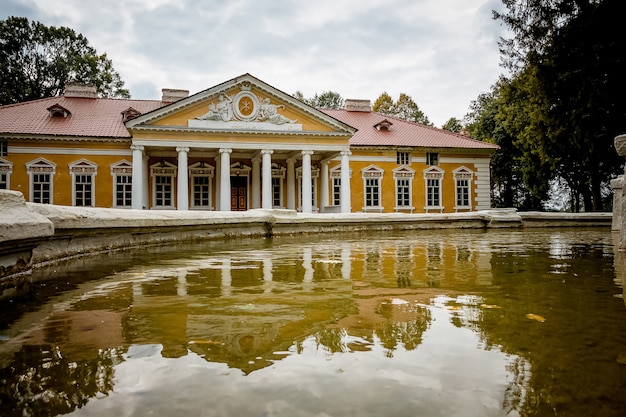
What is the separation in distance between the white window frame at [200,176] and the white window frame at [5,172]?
9495mm

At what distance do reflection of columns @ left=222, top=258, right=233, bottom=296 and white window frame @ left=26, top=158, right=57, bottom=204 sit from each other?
2347 centimetres

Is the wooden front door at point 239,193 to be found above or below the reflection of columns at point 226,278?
above

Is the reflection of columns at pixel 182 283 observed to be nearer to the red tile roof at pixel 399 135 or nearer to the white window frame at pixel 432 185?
the red tile roof at pixel 399 135

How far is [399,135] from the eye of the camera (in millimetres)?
30172

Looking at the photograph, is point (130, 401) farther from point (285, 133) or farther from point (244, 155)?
point (244, 155)

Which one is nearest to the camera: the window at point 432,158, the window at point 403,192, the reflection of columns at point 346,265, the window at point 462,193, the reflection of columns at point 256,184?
the reflection of columns at point 346,265

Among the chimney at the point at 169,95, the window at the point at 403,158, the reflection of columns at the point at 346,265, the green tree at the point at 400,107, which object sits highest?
the green tree at the point at 400,107

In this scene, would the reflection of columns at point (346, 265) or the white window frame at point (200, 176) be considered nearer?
the reflection of columns at point (346, 265)

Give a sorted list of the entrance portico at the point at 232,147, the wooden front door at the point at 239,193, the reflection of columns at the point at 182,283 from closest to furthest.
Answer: the reflection of columns at the point at 182,283 < the entrance portico at the point at 232,147 < the wooden front door at the point at 239,193

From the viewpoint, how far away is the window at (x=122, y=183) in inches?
990

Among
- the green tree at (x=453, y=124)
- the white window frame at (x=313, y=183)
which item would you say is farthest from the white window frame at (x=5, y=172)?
the green tree at (x=453, y=124)

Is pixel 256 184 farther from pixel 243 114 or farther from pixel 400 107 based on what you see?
pixel 400 107

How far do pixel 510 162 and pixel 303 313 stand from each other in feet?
120

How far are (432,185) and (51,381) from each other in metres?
29.9
